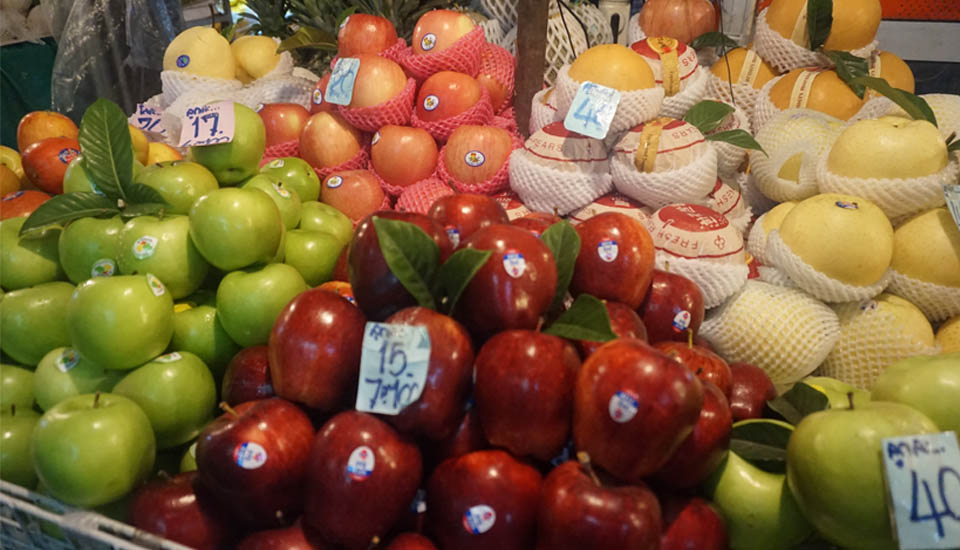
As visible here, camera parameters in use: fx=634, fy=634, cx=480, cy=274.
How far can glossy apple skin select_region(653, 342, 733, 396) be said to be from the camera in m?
1.23

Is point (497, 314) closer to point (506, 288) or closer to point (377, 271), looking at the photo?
point (506, 288)

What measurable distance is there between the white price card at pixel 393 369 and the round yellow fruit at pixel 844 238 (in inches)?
46.2

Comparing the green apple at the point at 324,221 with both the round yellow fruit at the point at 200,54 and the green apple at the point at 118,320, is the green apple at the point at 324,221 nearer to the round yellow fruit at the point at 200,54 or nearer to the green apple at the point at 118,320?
the green apple at the point at 118,320

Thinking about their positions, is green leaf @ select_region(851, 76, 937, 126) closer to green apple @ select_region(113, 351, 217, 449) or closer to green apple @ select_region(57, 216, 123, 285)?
green apple @ select_region(113, 351, 217, 449)

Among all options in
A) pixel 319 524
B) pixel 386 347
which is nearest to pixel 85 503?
pixel 319 524

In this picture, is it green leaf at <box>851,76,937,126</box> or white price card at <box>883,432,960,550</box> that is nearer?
white price card at <box>883,432,960,550</box>

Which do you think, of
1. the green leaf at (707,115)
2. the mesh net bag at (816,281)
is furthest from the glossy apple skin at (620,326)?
the green leaf at (707,115)

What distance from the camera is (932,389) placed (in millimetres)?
1136

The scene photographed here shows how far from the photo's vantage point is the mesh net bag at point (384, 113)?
7.59ft

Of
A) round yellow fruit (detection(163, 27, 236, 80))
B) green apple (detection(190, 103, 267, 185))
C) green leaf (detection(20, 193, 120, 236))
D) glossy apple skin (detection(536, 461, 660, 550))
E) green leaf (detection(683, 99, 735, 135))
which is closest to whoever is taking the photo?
glossy apple skin (detection(536, 461, 660, 550))

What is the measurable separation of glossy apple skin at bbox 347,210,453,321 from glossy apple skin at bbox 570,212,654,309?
0.29 m

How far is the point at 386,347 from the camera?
3.34ft

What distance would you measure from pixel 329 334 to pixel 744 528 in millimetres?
790

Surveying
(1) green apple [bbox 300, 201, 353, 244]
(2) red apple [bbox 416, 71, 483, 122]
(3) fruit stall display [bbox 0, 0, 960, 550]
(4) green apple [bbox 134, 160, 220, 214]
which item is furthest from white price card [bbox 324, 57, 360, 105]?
(4) green apple [bbox 134, 160, 220, 214]
